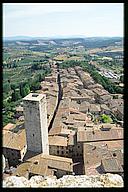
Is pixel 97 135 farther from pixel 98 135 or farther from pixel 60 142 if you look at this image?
pixel 60 142

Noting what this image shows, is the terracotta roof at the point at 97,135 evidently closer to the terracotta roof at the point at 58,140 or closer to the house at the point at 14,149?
the terracotta roof at the point at 58,140

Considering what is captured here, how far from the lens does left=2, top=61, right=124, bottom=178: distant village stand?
1018cm

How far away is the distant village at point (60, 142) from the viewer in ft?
33.4

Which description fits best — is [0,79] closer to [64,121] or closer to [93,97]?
[64,121]

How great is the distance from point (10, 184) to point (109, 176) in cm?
86

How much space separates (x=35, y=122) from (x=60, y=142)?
2461mm

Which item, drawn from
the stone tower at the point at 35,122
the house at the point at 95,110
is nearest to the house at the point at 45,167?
the stone tower at the point at 35,122

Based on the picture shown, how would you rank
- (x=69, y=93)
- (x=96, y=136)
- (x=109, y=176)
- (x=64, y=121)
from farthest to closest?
(x=69, y=93), (x=64, y=121), (x=96, y=136), (x=109, y=176)

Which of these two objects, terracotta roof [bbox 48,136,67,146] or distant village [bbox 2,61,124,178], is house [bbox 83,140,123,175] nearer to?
distant village [bbox 2,61,124,178]

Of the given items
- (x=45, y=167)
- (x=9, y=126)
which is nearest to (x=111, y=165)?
(x=45, y=167)

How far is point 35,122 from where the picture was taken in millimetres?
10695
